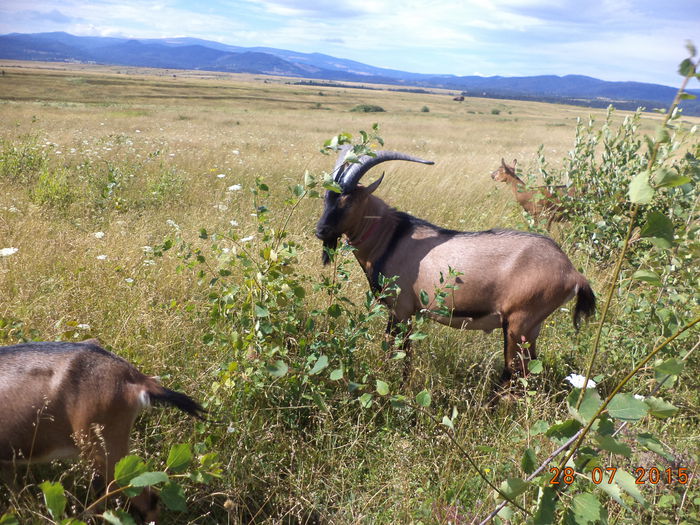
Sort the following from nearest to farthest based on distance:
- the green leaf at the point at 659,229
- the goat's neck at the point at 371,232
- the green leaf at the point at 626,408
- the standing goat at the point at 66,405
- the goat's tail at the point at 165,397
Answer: the green leaf at the point at 659,229 → the green leaf at the point at 626,408 → the standing goat at the point at 66,405 → the goat's tail at the point at 165,397 → the goat's neck at the point at 371,232

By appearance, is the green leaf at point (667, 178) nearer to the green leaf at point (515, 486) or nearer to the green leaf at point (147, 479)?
the green leaf at point (515, 486)

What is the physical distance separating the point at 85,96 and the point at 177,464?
56.7 metres

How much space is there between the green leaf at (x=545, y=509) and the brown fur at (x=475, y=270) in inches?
78.7

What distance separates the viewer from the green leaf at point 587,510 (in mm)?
1482

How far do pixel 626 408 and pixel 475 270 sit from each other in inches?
102

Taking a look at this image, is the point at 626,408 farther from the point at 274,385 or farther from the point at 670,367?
the point at 274,385

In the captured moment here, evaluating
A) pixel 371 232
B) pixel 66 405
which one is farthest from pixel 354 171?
pixel 66 405

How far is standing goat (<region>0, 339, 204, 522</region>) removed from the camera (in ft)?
7.66

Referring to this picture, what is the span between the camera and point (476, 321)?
4.12m

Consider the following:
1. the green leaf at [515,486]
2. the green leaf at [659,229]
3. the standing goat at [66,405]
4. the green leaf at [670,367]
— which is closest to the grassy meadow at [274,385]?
the standing goat at [66,405]

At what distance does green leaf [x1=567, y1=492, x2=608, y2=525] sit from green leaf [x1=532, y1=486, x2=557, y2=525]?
76 mm

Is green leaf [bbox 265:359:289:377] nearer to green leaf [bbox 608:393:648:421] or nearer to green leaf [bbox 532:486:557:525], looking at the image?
green leaf [bbox 532:486:557:525]

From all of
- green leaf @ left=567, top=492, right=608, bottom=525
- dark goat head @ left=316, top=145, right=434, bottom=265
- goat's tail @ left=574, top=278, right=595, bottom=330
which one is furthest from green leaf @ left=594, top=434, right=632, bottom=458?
dark goat head @ left=316, top=145, right=434, bottom=265

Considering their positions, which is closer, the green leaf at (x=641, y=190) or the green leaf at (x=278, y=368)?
the green leaf at (x=641, y=190)
